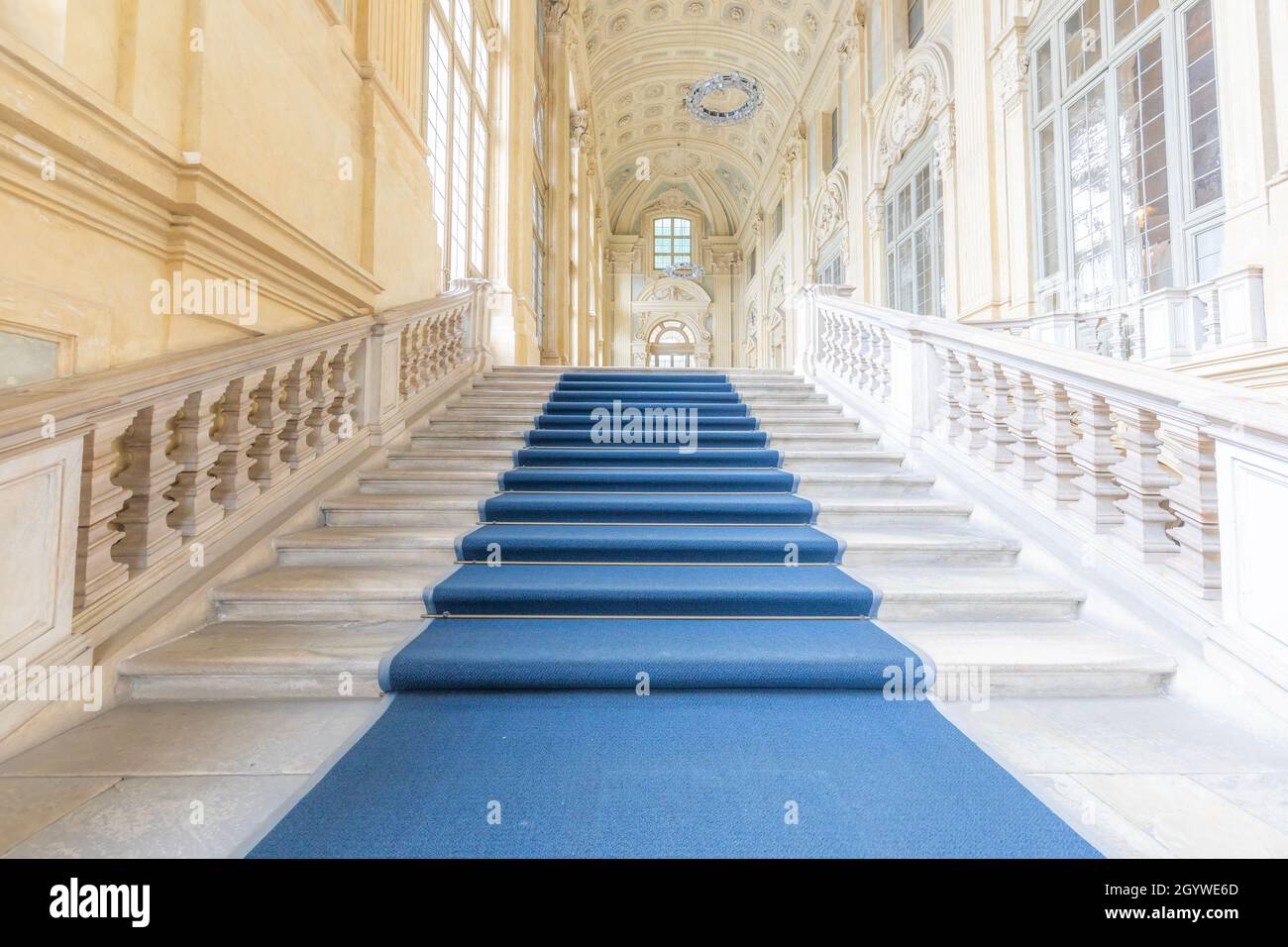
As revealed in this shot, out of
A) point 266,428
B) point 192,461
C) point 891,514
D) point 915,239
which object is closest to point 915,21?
point 915,239

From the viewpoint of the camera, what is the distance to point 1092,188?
626 centimetres

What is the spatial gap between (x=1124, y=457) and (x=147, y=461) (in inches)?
148

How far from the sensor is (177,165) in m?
2.40

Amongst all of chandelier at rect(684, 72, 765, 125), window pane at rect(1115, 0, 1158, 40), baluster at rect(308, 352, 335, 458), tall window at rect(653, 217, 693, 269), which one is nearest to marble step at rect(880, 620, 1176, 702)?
baluster at rect(308, 352, 335, 458)

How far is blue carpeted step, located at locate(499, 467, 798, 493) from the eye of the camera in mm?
3770

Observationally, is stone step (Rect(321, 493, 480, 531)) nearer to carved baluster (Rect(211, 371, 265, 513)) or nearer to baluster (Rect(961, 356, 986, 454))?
carved baluster (Rect(211, 371, 265, 513))

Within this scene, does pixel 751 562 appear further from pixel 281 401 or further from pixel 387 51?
pixel 387 51

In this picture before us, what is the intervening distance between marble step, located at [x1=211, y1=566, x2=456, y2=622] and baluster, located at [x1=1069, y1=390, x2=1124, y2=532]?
275 cm

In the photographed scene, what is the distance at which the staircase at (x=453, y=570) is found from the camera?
1.98 m

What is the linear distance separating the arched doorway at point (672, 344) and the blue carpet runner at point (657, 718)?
22212mm

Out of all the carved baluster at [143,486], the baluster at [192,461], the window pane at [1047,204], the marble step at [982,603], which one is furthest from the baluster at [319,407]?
the window pane at [1047,204]

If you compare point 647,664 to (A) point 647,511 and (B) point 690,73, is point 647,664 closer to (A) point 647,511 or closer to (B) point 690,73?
(A) point 647,511
